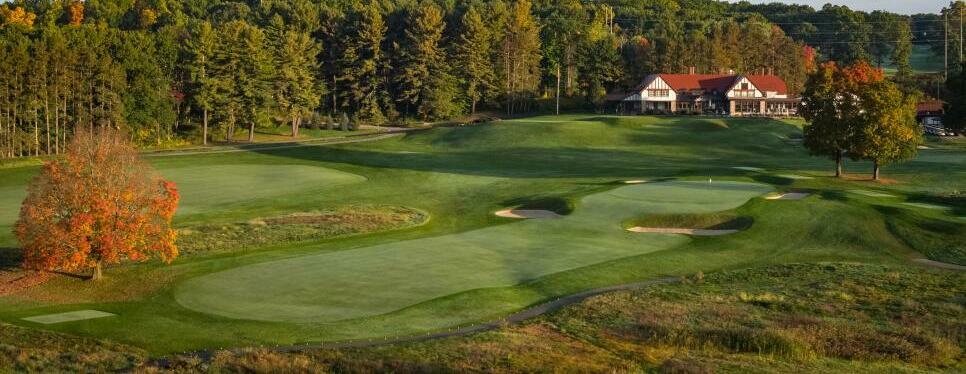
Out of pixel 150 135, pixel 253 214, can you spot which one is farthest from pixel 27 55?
pixel 253 214

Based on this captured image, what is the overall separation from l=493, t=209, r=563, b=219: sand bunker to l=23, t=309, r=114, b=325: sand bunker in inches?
1098

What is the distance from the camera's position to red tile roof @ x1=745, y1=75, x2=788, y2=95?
141375 mm

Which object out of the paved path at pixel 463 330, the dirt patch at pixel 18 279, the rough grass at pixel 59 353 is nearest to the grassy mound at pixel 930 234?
the paved path at pixel 463 330

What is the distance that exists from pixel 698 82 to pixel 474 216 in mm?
94840

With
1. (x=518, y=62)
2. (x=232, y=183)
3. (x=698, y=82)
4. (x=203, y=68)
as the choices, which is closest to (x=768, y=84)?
(x=698, y=82)

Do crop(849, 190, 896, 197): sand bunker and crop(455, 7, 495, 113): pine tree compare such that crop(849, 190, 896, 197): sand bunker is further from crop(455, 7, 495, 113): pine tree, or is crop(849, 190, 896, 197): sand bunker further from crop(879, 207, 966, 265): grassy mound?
crop(455, 7, 495, 113): pine tree

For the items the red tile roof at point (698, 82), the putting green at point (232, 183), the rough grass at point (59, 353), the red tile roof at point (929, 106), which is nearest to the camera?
the rough grass at point (59, 353)

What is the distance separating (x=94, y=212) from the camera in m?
39.9

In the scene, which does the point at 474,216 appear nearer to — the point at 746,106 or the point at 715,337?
the point at 715,337

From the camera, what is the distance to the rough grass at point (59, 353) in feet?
87.4

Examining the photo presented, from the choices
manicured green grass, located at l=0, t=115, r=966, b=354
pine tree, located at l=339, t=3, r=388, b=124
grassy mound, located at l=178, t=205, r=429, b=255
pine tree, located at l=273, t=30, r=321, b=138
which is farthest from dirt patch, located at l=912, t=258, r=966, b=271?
pine tree, located at l=339, t=3, r=388, b=124

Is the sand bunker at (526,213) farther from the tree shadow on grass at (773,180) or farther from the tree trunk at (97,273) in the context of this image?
the tree trunk at (97,273)

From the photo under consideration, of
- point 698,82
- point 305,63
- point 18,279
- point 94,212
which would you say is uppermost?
point 305,63

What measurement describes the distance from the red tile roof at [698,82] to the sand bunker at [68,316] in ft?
386
